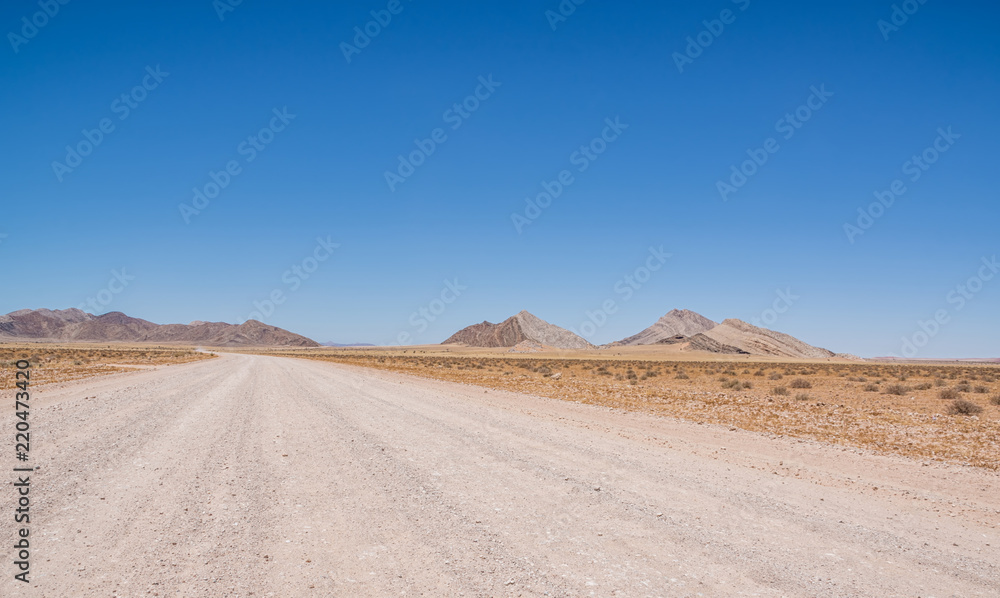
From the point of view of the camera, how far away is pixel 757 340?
133 meters

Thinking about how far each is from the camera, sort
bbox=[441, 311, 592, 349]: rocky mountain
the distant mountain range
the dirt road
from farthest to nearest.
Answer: bbox=[441, 311, 592, 349]: rocky mountain → the distant mountain range → the dirt road

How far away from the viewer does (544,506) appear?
648 cm

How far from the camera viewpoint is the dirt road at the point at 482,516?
14.7 ft

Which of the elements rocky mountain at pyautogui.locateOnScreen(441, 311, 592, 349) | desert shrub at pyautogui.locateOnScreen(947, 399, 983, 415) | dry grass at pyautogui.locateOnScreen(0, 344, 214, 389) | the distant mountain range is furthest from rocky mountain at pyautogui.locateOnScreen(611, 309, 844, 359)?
dry grass at pyautogui.locateOnScreen(0, 344, 214, 389)

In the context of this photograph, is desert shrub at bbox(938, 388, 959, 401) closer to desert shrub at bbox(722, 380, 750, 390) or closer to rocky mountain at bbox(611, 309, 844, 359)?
desert shrub at bbox(722, 380, 750, 390)

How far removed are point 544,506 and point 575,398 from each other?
1534 cm

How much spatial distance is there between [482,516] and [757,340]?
14396cm

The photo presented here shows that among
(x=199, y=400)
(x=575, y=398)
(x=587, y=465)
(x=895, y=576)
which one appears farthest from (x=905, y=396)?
(x=199, y=400)

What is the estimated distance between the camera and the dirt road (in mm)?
4492

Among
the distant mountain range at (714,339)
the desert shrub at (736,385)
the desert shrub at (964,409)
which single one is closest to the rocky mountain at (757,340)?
the distant mountain range at (714,339)

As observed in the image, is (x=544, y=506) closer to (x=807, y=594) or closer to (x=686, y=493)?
(x=686, y=493)

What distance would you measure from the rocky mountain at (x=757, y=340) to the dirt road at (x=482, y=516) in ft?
419

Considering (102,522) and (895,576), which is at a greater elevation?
(102,522)

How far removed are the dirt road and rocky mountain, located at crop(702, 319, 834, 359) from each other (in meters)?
128
